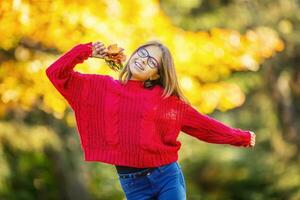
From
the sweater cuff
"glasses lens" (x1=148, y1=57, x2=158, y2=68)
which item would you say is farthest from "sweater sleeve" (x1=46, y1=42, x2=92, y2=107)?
the sweater cuff

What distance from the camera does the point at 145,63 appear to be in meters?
4.07

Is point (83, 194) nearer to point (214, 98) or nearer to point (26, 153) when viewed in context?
point (26, 153)

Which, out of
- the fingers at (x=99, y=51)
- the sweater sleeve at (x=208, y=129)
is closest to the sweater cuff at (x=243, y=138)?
the sweater sleeve at (x=208, y=129)

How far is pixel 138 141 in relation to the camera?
3.95 metres

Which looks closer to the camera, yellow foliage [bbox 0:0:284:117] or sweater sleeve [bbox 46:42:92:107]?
sweater sleeve [bbox 46:42:92:107]

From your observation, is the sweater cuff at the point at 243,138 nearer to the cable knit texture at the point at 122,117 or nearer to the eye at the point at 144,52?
the cable knit texture at the point at 122,117

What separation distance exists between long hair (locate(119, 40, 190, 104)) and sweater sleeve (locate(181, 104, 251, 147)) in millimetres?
80

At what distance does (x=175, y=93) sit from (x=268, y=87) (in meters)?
9.36

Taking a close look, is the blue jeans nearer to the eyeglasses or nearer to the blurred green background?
the eyeglasses

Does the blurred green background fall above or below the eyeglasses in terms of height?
below

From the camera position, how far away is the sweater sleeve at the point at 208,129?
410cm

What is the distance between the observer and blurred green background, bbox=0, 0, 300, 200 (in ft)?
21.8

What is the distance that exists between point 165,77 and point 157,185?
1.73 ft

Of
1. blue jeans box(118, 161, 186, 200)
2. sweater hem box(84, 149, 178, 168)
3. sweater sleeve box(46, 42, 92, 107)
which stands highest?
sweater sleeve box(46, 42, 92, 107)
